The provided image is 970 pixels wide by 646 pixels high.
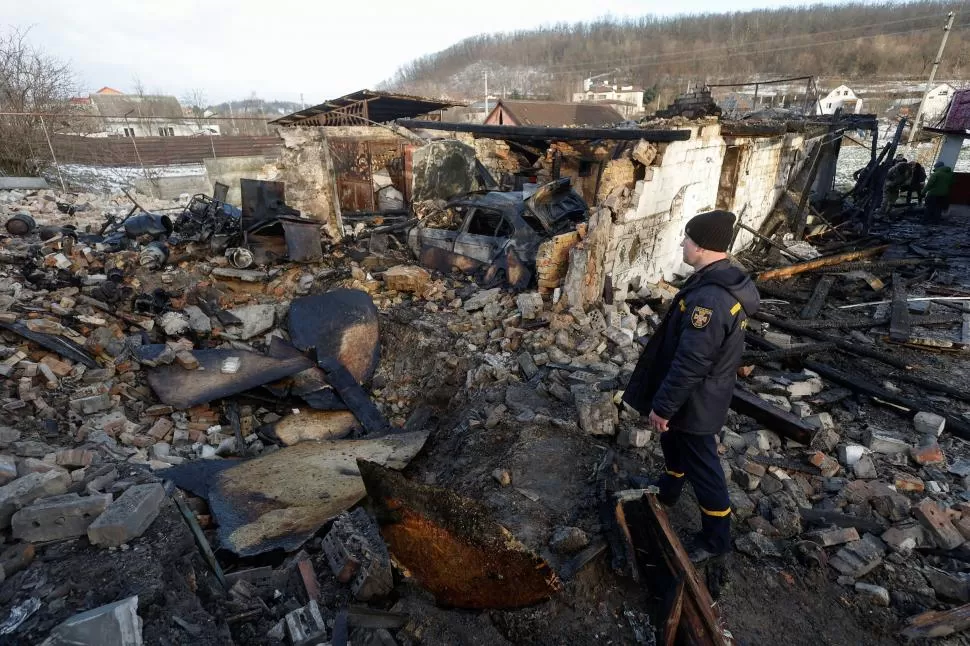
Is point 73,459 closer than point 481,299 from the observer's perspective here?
Yes

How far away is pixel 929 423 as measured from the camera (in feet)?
13.4

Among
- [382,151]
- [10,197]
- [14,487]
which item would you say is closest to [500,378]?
[14,487]

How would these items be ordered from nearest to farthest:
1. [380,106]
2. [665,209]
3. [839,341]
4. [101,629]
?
1. [101,629]
2. [839,341]
3. [665,209]
4. [380,106]

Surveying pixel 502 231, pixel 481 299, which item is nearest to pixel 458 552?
pixel 481 299

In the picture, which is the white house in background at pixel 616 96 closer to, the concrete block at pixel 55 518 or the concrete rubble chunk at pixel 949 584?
the concrete rubble chunk at pixel 949 584

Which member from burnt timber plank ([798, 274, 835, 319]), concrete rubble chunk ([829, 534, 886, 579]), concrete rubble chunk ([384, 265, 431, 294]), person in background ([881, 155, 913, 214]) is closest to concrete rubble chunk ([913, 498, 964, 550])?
concrete rubble chunk ([829, 534, 886, 579])

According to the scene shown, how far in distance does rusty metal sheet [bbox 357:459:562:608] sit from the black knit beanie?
1.86m

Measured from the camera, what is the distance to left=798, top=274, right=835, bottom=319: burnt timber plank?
703 cm

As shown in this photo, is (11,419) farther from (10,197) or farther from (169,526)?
(10,197)

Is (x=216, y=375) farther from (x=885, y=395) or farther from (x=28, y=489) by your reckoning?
(x=885, y=395)

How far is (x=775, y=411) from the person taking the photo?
3980 mm

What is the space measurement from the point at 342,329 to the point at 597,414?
11.1 feet

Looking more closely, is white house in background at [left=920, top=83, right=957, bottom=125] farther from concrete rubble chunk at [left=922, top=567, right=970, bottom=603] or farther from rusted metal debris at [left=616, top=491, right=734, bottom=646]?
rusted metal debris at [left=616, top=491, right=734, bottom=646]

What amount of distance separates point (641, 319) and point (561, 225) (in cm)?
180
